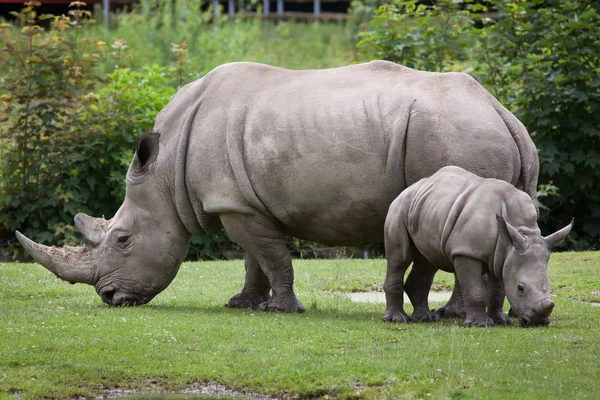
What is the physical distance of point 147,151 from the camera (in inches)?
439

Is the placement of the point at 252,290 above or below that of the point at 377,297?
above

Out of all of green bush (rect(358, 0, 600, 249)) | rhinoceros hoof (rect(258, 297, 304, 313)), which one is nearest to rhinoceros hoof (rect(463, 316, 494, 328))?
rhinoceros hoof (rect(258, 297, 304, 313))

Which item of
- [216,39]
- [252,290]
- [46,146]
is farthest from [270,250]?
[216,39]

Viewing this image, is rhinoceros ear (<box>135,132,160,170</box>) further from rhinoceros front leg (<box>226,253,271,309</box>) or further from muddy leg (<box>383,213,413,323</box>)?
muddy leg (<box>383,213,413,323</box>)

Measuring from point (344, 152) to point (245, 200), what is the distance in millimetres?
1164

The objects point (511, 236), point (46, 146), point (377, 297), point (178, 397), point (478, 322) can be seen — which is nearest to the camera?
point (178, 397)

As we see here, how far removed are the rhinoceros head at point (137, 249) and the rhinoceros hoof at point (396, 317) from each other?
2557 mm

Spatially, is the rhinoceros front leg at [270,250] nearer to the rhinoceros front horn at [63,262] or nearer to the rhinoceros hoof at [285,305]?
the rhinoceros hoof at [285,305]

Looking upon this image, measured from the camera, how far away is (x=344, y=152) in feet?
32.8

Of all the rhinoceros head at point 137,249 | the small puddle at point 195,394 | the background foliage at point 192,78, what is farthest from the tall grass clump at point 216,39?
the small puddle at point 195,394

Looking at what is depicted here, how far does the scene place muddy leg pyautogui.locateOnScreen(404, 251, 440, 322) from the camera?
9734 millimetres

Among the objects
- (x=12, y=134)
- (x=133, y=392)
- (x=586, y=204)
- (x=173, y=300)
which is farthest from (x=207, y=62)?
(x=133, y=392)

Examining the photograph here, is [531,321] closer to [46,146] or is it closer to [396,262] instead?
[396,262]

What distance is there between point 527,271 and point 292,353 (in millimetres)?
2069
